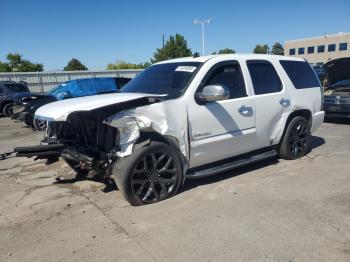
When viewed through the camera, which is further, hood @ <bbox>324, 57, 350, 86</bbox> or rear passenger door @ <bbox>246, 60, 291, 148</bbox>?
hood @ <bbox>324, 57, 350, 86</bbox>

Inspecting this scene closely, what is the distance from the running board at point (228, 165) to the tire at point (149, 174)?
296mm

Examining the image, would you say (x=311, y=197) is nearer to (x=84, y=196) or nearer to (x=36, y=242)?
(x=84, y=196)

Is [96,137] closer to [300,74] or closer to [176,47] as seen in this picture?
[300,74]

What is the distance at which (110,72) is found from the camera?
91.1 ft

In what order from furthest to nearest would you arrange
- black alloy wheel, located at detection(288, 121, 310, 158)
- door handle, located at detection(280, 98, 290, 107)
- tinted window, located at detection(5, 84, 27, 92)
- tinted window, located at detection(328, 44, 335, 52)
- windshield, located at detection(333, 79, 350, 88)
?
tinted window, located at detection(328, 44, 335, 52)
tinted window, located at detection(5, 84, 27, 92)
windshield, located at detection(333, 79, 350, 88)
black alloy wheel, located at detection(288, 121, 310, 158)
door handle, located at detection(280, 98, 290, 107)

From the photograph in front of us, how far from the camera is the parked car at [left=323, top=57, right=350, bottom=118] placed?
995cm

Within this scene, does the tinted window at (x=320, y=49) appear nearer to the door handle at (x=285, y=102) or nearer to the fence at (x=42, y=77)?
the fence at (x=42, y=77)

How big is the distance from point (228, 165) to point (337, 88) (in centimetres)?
731

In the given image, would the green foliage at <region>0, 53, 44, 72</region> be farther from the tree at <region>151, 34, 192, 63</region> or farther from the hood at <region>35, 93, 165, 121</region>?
the hood at <region>35, 93, 165, 121</region>

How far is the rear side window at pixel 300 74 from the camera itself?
605 centimetres

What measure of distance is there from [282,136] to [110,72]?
23381mm

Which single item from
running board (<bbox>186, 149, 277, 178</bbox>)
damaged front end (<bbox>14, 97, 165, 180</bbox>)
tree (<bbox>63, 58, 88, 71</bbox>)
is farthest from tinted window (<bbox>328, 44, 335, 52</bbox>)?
damaged front end (<bbox>14, 97, 165, 180</bbox>)

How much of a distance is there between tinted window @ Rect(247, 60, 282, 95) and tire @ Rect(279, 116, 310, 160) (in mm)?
733

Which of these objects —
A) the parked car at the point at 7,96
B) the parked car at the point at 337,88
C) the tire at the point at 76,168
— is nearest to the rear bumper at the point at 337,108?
the parked car at the point at 337,88
